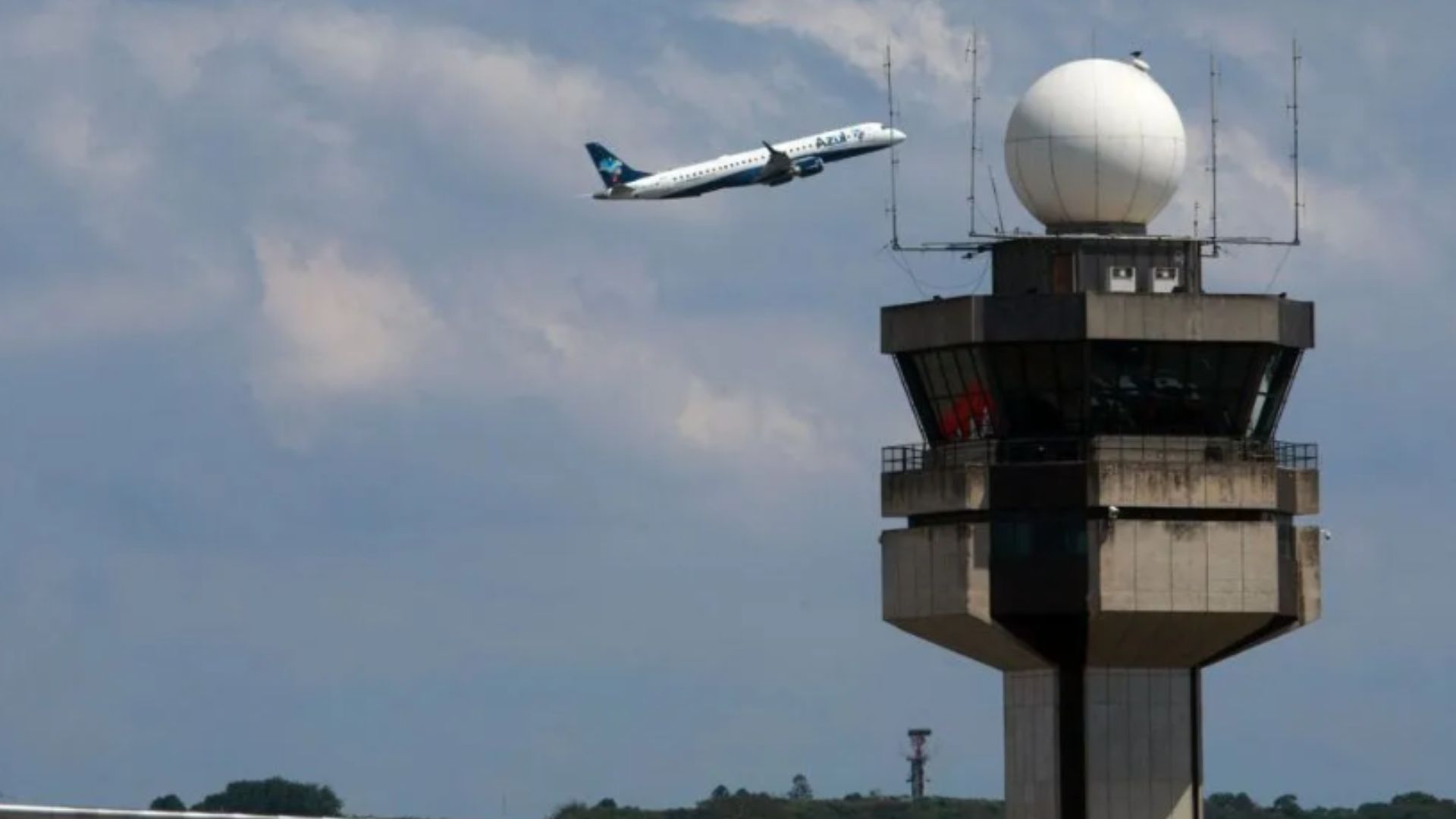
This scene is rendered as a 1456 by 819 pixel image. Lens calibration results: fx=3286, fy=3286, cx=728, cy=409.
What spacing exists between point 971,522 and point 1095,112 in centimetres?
873

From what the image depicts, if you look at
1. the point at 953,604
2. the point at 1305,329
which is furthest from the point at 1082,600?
the point at 1305,329

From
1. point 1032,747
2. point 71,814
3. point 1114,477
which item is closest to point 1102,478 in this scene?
point 1114,477

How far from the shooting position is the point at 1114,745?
2665 inches

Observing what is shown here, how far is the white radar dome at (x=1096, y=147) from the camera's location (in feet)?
219

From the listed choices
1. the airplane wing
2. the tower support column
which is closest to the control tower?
the tower support column

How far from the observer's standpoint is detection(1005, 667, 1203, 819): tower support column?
221 feet

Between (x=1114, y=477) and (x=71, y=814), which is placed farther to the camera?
(x=1114, y=477)

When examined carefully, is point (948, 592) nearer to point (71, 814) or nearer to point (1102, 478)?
point (1102, 478)

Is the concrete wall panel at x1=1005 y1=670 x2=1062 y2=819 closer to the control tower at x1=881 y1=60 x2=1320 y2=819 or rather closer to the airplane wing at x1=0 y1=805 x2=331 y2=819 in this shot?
the control tower at x1=881 y1=60 x2=1320 y2=819

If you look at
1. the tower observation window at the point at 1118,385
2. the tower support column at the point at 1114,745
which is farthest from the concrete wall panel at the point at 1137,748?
the tower observation window at the point at 1118,385

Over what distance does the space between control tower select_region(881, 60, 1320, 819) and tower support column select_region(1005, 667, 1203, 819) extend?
0.04 m

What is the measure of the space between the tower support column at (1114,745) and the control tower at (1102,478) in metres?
0.04

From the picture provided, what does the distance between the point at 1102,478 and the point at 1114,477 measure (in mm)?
247

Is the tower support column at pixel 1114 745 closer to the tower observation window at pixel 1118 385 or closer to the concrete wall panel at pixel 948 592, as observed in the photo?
the concrete wall panel at pixel 948 592
